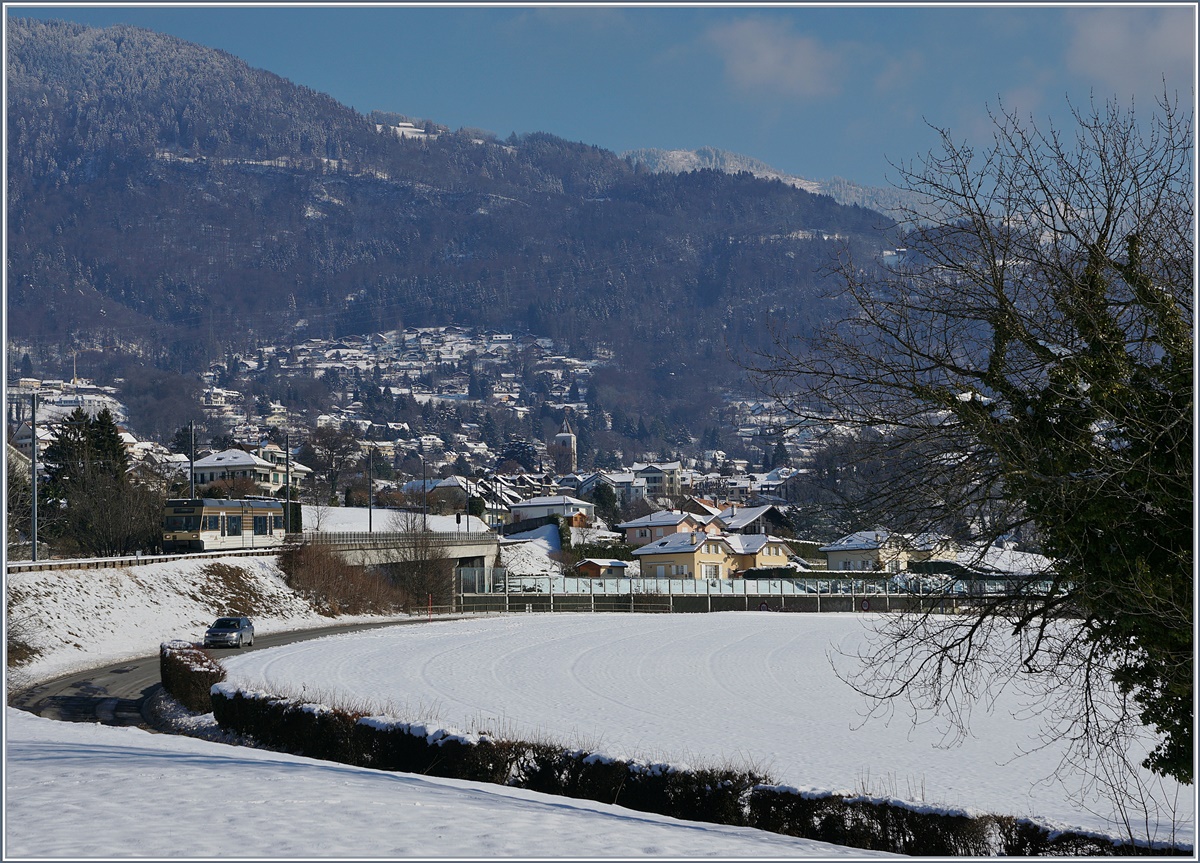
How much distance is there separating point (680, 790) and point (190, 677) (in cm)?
1771

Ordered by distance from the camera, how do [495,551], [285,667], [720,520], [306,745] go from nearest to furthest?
[306,745], [285,667], [495,551], [720,520]

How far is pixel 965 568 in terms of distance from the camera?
42.2 feet

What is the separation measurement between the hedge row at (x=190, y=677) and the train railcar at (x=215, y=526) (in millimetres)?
41917

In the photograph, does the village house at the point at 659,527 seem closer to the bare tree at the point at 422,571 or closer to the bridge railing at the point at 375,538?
the bridge railing at the point at 375,538

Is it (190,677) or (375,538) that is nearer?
(190,677)

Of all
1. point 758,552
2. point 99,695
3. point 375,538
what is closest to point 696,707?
point 99,695

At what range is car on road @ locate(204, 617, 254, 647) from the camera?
47.4m

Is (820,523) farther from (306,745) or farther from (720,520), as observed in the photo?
(720,520)

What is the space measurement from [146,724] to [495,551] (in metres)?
74.8

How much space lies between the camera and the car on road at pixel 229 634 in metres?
47.4

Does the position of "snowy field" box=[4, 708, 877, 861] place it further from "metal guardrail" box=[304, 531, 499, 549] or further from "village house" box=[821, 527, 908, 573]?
"metal guardrail" box=[304, 531, 499, 549]

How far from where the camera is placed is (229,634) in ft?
156

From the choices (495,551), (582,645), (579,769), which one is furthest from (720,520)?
(579,769)

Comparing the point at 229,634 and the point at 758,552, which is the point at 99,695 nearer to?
the point at 229,634
